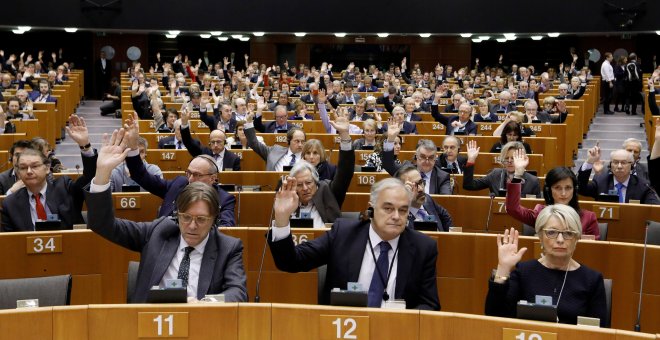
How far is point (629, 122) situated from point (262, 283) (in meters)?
12.7

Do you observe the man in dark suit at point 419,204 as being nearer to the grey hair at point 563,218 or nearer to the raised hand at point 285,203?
the grey hair at point 563,218

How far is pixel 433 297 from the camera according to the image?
3.85 m

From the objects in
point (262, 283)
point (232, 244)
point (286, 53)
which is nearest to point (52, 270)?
point (262, 283)

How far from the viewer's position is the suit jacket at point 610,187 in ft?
21.8

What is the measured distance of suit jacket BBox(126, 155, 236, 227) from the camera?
5566mm

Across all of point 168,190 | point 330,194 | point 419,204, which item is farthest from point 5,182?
point 419,204

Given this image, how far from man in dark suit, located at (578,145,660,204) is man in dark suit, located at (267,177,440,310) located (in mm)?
3106

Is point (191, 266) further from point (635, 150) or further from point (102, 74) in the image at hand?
point (102, 74)

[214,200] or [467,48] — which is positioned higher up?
[467,48]

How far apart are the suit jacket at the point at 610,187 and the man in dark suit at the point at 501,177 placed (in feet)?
1.34

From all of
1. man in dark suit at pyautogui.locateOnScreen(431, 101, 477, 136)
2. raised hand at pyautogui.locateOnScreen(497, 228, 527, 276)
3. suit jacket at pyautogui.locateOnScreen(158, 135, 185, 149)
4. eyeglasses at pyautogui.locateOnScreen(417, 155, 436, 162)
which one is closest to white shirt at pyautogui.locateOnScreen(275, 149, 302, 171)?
eyeglasses at pyautogui.locateOnScreen(417, 155, 436, 162)

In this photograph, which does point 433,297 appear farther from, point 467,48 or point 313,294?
point 467,48

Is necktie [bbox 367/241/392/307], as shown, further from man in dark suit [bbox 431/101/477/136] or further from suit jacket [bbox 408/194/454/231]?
man in dark suit [bbox 431/101/477/136]

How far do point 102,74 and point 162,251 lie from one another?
65.0ft
